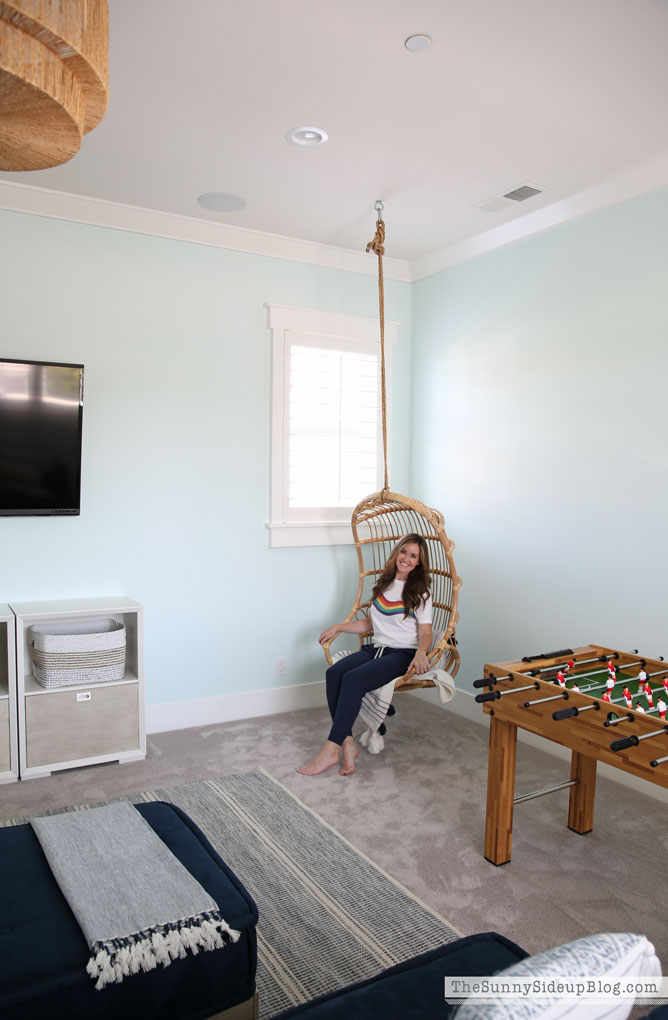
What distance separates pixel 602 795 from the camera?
10.6ft

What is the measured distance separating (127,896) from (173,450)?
2599 millimetres

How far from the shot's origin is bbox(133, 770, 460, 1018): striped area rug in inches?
81.5

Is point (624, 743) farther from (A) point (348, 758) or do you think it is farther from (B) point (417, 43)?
(B) point (417, 43)

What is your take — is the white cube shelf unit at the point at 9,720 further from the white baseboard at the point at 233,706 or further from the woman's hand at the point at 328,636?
the woman's hand at the point at 328,636

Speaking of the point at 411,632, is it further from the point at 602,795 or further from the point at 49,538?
the point at 49,538

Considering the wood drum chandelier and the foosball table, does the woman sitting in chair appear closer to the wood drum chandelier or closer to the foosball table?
the foosball table

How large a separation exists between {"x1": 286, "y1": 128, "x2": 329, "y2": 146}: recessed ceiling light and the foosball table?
2.18 m

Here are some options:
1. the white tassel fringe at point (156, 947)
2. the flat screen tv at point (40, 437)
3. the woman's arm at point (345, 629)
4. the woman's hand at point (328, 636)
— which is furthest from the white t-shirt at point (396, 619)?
the white tassel fringe at point (156, 947)

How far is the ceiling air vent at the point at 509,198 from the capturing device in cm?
348

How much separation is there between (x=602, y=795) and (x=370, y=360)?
109 inches

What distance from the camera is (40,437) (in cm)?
350

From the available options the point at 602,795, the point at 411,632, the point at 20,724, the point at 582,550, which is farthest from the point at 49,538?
the point at 602,795

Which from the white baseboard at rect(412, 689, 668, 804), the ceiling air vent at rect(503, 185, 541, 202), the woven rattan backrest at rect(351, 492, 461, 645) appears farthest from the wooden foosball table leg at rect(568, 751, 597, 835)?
the ceiling air vent at rect(503, 185, 541, 202)

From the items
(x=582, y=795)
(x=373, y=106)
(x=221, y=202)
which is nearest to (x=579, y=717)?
(x=582, y=795)
